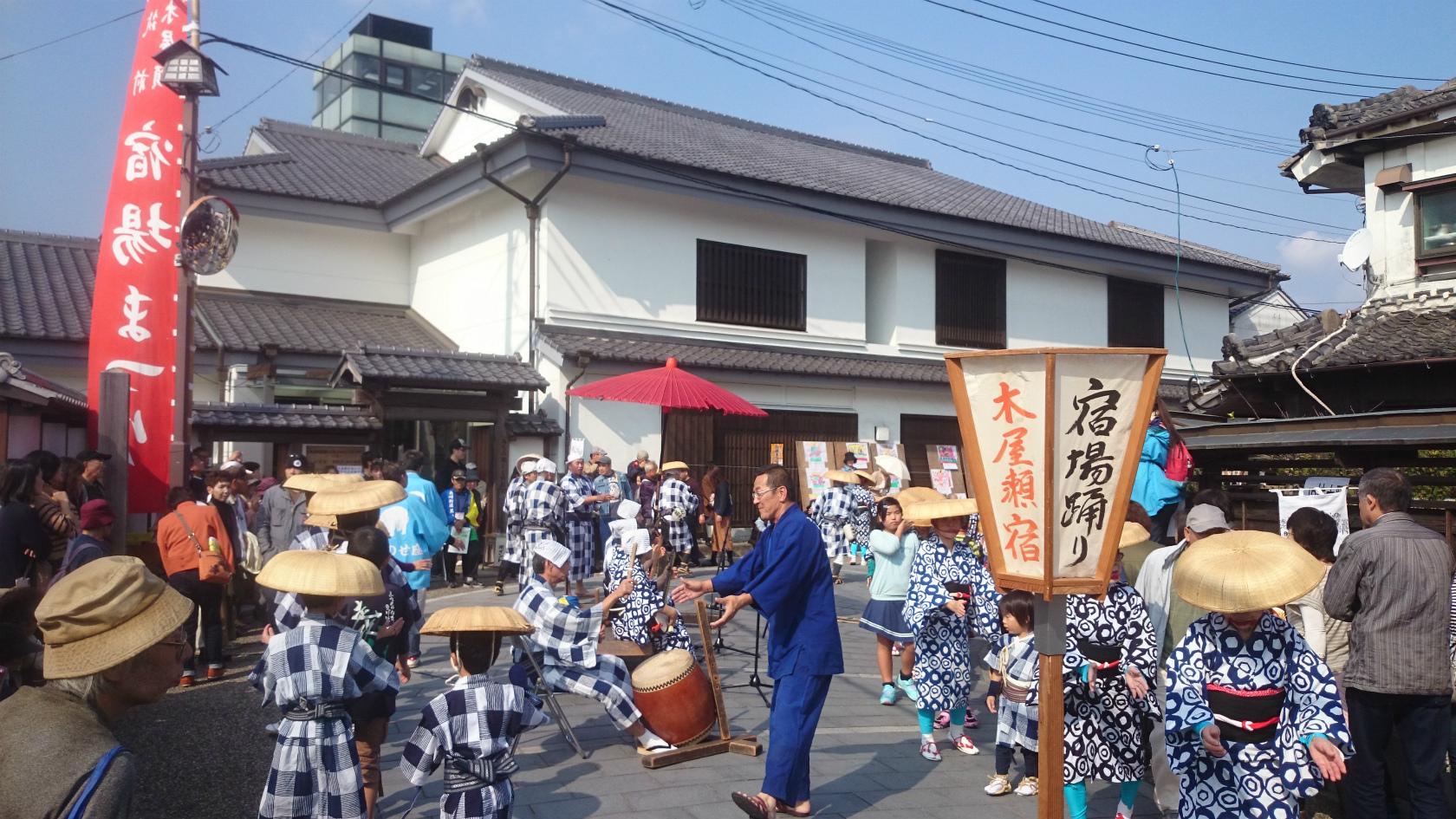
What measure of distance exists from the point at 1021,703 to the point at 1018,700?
0.03 meters

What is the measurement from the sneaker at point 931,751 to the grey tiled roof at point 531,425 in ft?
33.5

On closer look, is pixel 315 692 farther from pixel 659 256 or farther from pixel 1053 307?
pixel 1053 307

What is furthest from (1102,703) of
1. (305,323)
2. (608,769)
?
(305,323)

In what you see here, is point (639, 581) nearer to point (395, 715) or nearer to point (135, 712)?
point (395, 715)

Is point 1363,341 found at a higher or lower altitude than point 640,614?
higher

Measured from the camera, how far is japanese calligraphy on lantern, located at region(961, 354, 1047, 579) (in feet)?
12.8

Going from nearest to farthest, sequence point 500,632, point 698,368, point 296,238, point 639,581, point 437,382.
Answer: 1. point 500,632
2. point 639,581
3. point 437,382
4. point 698,368
5. point 296,238

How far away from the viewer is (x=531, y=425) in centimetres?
1627

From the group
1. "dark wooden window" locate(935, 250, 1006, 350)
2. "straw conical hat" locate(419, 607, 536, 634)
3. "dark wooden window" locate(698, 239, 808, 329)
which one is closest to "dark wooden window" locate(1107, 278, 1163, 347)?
"dark wooden window" locate(935, 250, 1006, 350)

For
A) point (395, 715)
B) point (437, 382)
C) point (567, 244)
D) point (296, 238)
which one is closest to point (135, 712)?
point (395, 715)

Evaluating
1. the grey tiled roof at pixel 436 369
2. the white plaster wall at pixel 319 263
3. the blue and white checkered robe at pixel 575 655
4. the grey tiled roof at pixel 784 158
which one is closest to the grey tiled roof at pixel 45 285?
the white plaster wall at pixel 319 263

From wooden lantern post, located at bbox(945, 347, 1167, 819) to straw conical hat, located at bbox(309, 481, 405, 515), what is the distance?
14.1 feet

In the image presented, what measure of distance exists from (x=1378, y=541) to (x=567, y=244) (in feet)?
46.0

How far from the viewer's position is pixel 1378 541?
530 centimetres
